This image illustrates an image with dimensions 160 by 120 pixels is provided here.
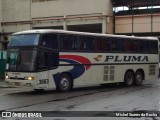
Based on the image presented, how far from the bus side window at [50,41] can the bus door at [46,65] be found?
11.0 inches

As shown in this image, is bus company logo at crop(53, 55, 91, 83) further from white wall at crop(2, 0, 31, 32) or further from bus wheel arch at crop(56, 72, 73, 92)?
white wall at crop(2, 0, 31, 32)

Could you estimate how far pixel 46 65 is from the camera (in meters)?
18.5

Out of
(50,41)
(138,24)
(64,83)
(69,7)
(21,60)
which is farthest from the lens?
(69,7)

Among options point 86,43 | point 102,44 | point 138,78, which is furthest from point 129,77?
point 86,43

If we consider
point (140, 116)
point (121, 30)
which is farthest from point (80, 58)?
point (121, 30)

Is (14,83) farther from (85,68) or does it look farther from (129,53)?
(129,53)

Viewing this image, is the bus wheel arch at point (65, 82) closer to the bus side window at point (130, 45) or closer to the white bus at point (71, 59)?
the white bus at point (71, 59)

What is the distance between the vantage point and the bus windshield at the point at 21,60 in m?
18.1

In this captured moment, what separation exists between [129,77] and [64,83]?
578 cm

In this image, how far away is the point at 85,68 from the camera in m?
20.8

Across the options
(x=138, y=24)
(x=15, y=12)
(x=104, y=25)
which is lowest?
(x=104, y=25)

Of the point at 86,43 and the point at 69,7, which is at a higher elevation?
the point at 69,7

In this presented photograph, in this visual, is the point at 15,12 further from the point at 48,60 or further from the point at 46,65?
the point at 46,65

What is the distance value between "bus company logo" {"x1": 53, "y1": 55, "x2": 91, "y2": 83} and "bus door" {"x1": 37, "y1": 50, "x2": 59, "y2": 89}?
16.2 inches
